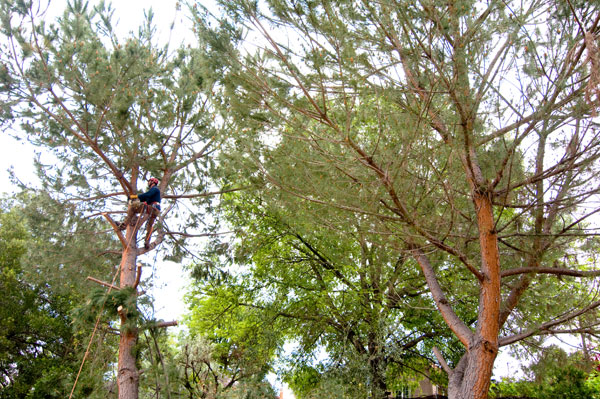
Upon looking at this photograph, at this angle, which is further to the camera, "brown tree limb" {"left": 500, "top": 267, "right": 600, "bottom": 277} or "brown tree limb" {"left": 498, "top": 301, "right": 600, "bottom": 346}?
"brown tree limb" {"left": 500, "top": 267, "right": 600, "bottom": 277}

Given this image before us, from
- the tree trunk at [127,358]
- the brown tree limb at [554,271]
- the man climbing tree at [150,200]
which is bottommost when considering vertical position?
the tree trunk at [127,358]

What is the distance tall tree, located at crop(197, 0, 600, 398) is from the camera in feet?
15.3

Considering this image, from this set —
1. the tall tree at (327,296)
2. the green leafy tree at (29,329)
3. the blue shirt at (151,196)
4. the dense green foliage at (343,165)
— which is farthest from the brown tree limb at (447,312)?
the green leafy tree at (29,329)

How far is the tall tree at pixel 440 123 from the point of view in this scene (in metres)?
4.66

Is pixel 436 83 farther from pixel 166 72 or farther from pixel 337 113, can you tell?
pixel 166 72

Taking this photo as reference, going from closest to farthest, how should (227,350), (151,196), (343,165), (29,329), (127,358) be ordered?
(343,165) → (127,358) → (151,196) → (227,350) → (29,329)

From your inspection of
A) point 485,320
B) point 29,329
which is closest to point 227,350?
point 29,329

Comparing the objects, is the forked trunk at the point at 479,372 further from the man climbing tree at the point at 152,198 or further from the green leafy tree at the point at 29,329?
the green leafy tree at the point at 29,329

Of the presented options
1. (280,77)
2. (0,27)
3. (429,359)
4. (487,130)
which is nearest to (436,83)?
(487,130)

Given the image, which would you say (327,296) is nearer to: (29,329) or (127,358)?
(127,358)

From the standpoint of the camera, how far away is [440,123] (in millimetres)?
5578

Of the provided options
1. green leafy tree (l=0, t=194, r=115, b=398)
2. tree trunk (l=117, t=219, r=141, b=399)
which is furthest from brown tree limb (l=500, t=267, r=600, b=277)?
green leafy tree (l=0, t=194, r=115, b=398)

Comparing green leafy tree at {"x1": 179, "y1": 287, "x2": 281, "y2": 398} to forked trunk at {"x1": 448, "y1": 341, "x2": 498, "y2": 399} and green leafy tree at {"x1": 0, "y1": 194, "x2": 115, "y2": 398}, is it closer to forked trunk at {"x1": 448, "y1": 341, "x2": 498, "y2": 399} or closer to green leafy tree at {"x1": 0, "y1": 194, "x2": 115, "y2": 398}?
green leafy tree at {"x1": 0, "y1": 194, "x2": 115, "y2": 398}

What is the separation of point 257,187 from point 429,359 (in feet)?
22.6
